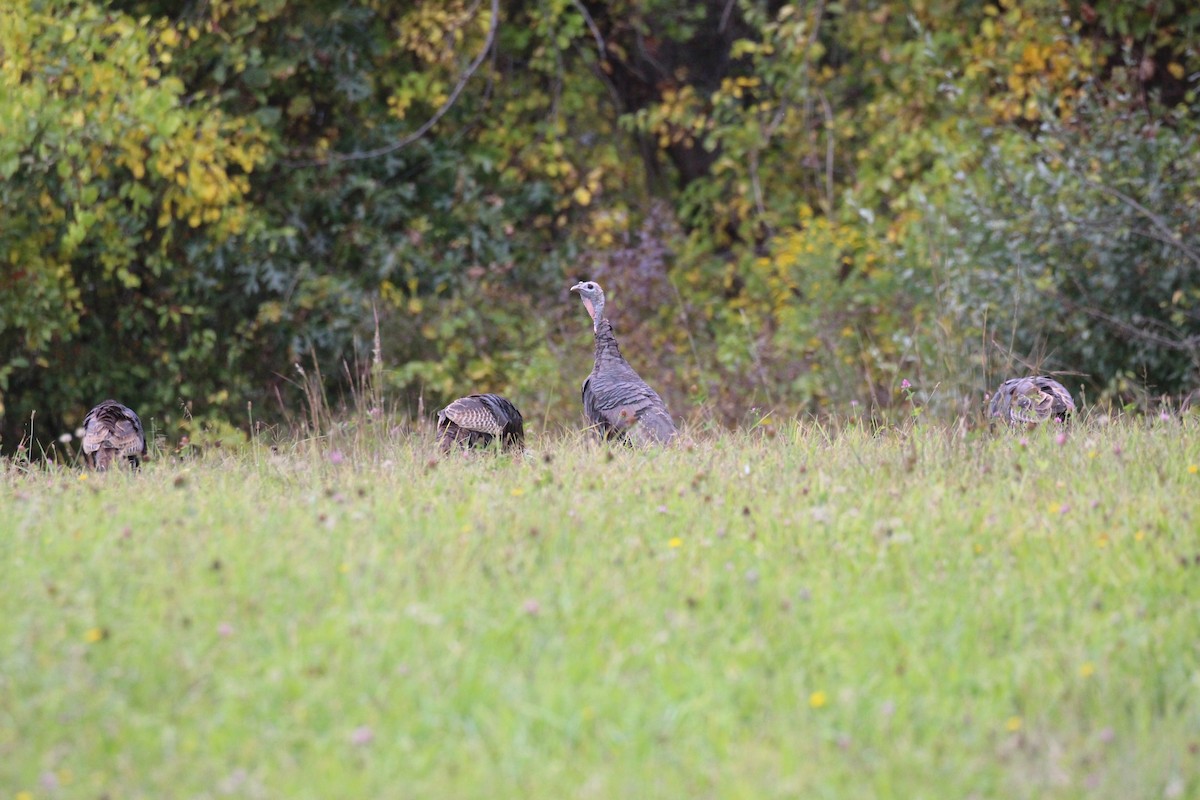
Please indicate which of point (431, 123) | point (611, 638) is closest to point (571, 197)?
point (431, 123)

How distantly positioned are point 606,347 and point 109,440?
Answer: 2936 mm

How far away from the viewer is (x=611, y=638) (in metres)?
4.14

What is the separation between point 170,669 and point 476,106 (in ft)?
38.0

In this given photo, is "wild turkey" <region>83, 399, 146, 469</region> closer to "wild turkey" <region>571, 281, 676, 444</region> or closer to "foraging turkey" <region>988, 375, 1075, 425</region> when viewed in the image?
"wild turkey" <region>571, 281, 676, 444</region>

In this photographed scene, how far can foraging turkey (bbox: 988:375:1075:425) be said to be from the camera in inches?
278

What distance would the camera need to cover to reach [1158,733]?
3688mm

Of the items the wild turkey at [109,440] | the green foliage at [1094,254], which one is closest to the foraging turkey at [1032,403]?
the green foliage at [1094,254]

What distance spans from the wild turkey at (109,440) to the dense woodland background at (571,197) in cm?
381

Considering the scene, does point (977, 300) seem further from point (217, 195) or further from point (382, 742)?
point (382, 742)

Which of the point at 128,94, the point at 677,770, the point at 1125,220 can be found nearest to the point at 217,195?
the point at 128,94

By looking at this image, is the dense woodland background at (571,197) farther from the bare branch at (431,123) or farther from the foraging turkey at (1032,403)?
the foraging turkey at (1032,403)

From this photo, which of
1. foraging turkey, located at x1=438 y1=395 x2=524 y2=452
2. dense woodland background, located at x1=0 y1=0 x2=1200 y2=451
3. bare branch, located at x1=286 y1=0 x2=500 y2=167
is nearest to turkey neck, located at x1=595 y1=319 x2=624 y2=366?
foraging turkey, located at x1=438 y1=395 x2=524 y2=452

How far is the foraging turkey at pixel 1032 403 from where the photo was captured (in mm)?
7066

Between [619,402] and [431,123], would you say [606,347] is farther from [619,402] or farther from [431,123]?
[431,123]
